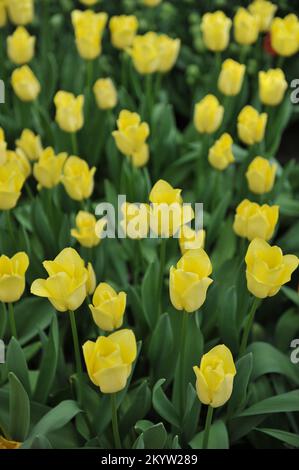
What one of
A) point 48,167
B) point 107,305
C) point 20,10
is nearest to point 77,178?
point 48,167

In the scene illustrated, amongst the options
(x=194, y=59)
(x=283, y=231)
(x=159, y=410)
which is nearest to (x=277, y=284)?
(x=159, y=410)

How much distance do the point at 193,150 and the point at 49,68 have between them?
1.54 ft

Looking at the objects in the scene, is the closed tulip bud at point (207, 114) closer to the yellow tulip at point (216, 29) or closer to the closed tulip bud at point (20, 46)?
the yellow tulip at point (216, 29)

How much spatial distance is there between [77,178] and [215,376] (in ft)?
1.69

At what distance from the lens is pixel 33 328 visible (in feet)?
4.27

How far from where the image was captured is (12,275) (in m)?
0.97

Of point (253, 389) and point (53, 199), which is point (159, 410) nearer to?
point (253, 389)

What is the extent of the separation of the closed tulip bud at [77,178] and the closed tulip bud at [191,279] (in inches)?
15.3

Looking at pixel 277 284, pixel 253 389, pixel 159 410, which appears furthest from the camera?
pixel 253 389

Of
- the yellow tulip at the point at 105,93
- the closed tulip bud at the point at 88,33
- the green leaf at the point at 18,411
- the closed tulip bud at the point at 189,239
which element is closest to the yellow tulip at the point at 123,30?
the closed tulip bud at the point at 88,33

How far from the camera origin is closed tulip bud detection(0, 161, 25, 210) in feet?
3.71

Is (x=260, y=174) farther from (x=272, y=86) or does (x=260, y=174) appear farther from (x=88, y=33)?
(x=88, y=33)

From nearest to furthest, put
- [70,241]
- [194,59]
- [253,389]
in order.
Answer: [253,389] → [70,241] → [194,59]
